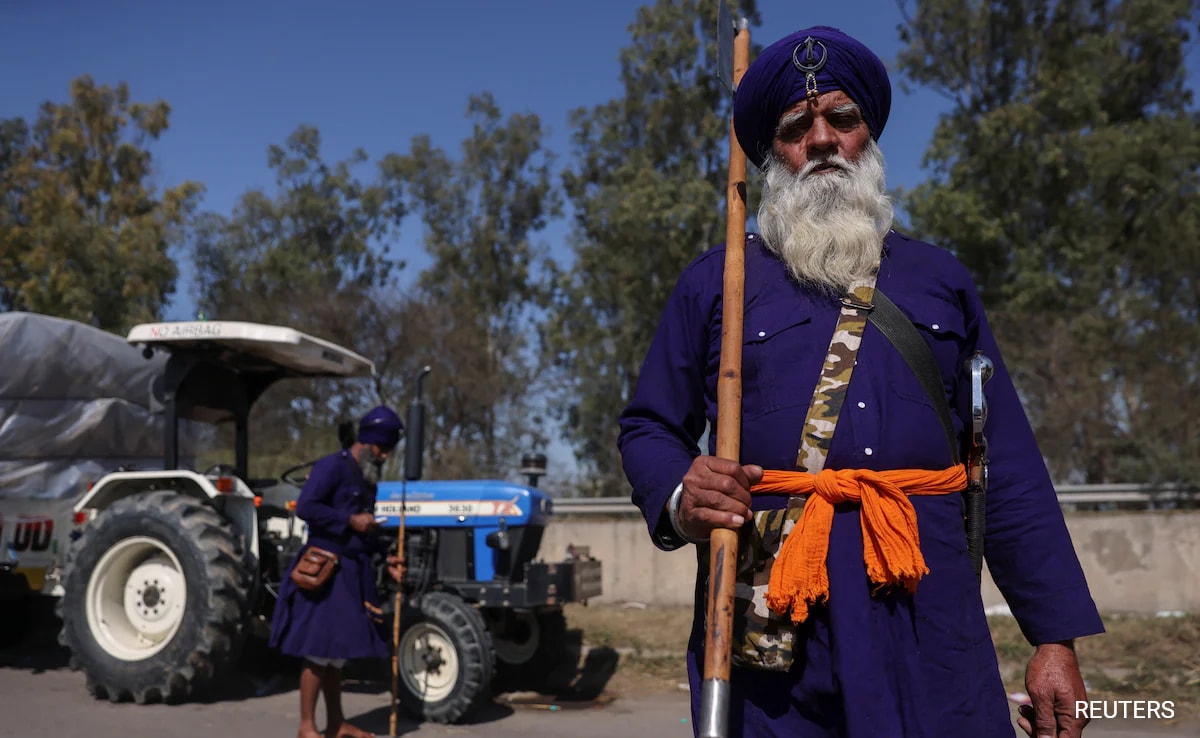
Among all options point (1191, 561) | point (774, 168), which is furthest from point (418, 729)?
point (1191, 561)

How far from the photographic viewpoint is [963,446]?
2258 mm

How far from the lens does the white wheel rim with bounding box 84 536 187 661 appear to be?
331 inches

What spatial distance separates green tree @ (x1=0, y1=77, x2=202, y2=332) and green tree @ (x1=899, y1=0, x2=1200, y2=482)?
67.3 ft

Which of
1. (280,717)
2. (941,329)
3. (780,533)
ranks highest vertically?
(941,329)

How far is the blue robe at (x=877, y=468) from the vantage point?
6.57 feet

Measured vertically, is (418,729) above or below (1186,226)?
below

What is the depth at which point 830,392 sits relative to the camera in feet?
6.93

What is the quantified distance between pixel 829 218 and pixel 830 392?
1.40 ft

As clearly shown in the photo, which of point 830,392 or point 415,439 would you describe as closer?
point 830,392

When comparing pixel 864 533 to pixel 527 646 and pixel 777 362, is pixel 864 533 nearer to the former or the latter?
pixel 777 362

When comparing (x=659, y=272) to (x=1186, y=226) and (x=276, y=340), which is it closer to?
(x=1186, y=226)

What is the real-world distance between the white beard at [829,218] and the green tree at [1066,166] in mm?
15145

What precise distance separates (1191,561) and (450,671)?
7304mm

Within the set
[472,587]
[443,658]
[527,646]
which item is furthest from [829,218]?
[527,646]
